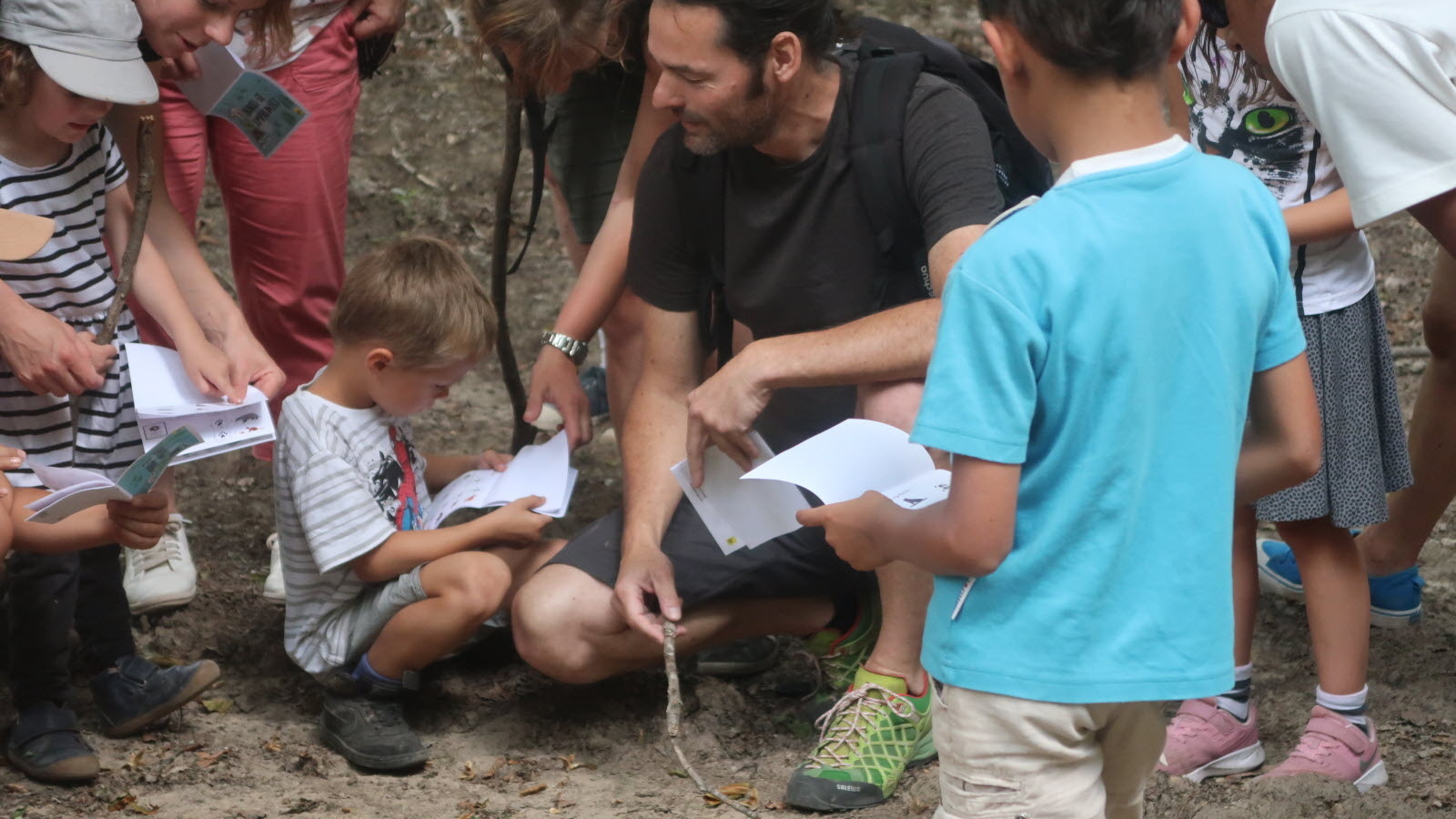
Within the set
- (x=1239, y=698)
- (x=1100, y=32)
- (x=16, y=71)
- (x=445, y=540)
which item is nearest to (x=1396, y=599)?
(x=1239, y=698)

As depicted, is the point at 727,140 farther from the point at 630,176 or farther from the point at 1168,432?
the point at 1168,432

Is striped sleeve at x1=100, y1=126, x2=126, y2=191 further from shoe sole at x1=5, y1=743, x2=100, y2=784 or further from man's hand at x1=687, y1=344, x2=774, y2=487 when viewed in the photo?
man's hand at x1=687, y1=344, x2=774, y2=487

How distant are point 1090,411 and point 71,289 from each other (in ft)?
6.62

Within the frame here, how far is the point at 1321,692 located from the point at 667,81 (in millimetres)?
1589

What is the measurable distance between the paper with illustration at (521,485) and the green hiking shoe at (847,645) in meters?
0.61

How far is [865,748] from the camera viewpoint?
101 inches

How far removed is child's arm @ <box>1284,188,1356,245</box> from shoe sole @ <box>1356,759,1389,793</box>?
3.10ft

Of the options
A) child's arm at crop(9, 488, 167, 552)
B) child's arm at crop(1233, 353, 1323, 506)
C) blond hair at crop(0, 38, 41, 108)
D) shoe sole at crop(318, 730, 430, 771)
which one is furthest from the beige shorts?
blond hair at crop(0, 38, 41, 108)

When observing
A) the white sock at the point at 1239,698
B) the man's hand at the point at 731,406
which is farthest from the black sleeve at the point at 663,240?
the white sock at the point at 1239,698

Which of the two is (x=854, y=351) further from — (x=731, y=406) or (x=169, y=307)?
(x=169, y=307)

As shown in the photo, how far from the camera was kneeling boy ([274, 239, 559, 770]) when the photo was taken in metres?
2.73

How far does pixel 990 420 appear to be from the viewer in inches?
59.0

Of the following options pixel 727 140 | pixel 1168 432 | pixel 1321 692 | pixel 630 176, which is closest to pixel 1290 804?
pixel 1321 692

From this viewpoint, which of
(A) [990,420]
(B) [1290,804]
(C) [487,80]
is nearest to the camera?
(A) [990,420]
